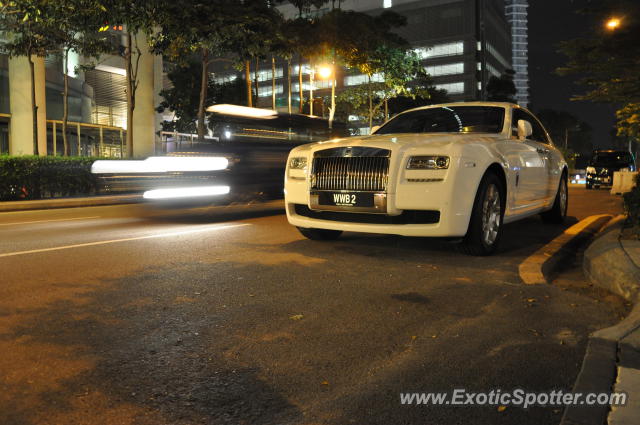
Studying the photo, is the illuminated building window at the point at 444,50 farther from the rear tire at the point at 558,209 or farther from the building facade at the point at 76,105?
the rear tire at the point at 558,209

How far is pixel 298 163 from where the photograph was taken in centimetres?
702

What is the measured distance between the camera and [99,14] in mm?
12164

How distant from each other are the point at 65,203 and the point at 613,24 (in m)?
15.0

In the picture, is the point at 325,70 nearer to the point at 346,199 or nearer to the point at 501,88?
the point at 346,199

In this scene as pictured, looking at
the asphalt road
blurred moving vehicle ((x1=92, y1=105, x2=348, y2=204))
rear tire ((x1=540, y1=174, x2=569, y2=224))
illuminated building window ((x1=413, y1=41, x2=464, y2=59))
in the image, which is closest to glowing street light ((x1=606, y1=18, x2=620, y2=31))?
rear tire ((x1=540, y1=174, x2=569, y2=224))

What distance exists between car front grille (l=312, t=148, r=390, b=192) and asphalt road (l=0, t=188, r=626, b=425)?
77 cm

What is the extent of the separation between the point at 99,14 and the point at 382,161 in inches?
343

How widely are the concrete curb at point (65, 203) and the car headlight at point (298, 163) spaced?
32.7 ft

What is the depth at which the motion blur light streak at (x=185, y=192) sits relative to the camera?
11.5 meters

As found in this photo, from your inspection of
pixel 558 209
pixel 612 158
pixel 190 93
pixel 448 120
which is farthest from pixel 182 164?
pixel 190 93

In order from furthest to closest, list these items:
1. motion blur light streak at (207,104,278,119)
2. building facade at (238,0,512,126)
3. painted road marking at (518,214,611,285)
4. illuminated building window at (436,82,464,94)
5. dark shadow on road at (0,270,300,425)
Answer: illuminated building window at (436,82,464,94) < building facade at (238,0,512,126) < motion blur light streak at (207,104,278,119) < painted road marking at (518,214,611,285) < dark shadow on road at (0,270,300,425)

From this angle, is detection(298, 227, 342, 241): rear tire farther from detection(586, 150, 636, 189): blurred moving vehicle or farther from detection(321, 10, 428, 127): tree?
detection(321, 10, 428, 127): tree

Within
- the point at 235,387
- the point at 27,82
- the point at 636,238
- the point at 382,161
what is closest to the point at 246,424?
the point at 235,387

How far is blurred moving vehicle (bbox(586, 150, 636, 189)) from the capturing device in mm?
25083
